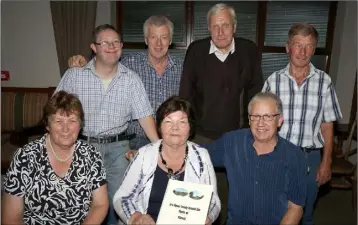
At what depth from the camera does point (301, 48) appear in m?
2.59

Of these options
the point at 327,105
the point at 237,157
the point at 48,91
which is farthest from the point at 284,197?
the point at 48,91

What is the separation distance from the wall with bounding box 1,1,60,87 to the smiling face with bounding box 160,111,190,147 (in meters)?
4.12

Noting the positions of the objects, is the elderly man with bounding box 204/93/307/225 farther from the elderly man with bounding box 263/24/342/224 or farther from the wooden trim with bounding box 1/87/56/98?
the wooden trim with bounding box 1/87/56/98

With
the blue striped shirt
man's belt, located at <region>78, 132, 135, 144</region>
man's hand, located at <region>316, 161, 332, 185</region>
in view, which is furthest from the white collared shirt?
man's hand, located at <region>316, 161, 332, 185</region>

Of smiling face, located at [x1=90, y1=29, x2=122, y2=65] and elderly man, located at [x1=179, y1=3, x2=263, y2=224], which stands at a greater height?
smiling face, located at [x1=90, y1=29, x2=122, y2=65]

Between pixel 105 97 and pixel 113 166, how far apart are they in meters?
0.52

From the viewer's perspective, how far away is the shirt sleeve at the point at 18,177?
6.55ft

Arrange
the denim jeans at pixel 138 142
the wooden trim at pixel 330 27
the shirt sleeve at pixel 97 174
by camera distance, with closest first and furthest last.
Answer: the shirt sleeve at pixel 97 174 < the denim jeans at pixel 138 142 < the wooden trim at pixel 330 27

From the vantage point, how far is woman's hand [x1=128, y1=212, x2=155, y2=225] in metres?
2.02

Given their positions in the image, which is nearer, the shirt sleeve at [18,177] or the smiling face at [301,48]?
the shirt sleeve at [18,177]

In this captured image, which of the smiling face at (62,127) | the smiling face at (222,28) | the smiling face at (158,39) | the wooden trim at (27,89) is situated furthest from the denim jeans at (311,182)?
the wooden trim at (27,89)

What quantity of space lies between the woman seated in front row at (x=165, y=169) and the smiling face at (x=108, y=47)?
65cm

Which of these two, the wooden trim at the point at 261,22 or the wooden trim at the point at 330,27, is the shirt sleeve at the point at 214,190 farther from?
the wooden trim at the point at 330,27

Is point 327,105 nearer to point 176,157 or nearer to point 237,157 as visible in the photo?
point 237,157
